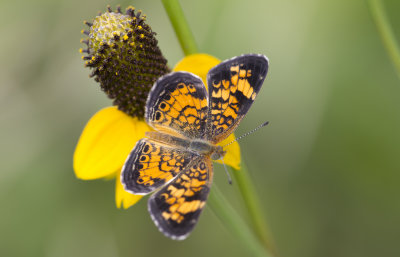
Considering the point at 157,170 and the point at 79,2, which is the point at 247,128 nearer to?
the point at 157,170

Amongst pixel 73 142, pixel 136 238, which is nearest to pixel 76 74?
pixel 73 142

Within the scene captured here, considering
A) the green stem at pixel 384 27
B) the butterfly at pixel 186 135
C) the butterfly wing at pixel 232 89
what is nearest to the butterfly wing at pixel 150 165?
the butterfly at pixel 186 135

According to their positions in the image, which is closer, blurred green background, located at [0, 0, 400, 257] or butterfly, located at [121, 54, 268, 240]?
butterfly, located at [121, 54, 268, 240]

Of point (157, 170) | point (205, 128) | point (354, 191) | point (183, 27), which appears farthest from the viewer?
point (354, 191)

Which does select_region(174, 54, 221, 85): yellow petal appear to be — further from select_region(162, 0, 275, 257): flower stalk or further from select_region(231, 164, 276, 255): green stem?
select_region(231, 164, 276, 255): green stem

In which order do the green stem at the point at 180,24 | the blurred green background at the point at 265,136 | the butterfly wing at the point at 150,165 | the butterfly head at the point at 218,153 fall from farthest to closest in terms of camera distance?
the blurred green background at the point at 265,136, the butterfly head at the point at 218,153, the butterfly wing at the point at 150,165, the green stem at the point at 180,24

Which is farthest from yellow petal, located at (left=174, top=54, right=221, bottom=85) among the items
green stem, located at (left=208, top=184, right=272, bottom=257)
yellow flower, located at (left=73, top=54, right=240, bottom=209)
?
green stem, located at (left=208, top=184, right=272, bottom=257)

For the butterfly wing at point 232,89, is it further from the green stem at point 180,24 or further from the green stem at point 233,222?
the green stem at point 233,222

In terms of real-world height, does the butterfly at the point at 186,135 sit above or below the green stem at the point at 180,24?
below
